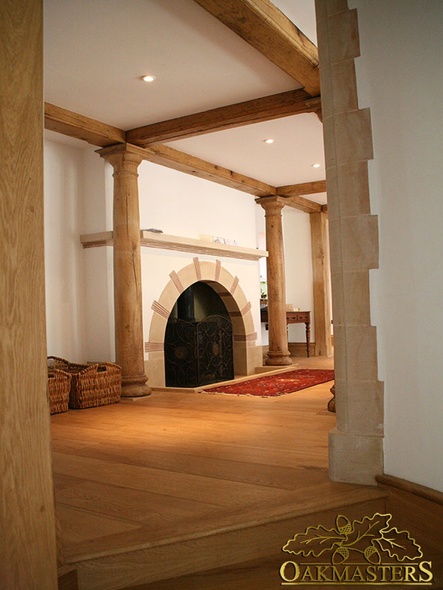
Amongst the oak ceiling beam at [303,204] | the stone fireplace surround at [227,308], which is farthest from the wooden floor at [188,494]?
the oak ceiling beam at [303,204]

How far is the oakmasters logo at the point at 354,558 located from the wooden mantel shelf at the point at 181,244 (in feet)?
13.0

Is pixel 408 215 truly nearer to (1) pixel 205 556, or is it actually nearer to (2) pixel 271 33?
(1) pixel 205 556

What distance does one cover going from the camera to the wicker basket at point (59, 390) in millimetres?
4668

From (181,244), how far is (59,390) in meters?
2.42

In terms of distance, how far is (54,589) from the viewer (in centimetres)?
169

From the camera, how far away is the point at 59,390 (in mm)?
4723

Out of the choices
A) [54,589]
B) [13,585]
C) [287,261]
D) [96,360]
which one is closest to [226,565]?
[54,589]

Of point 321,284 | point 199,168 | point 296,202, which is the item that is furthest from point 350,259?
point 321,284

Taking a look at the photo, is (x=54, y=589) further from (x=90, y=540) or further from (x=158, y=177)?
(x=158, y=177)

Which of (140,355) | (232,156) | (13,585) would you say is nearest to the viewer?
(13,585)

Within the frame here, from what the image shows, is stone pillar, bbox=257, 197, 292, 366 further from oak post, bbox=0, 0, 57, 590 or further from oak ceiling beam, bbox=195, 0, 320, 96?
oak post, bbox=0, 0, 57, 590

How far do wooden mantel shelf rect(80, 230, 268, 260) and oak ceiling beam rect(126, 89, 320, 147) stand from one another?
94 centimetres

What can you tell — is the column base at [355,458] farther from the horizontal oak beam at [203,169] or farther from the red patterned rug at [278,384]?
the horizontal oak beam at [203,169]

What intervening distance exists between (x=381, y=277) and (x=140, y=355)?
3.29m
